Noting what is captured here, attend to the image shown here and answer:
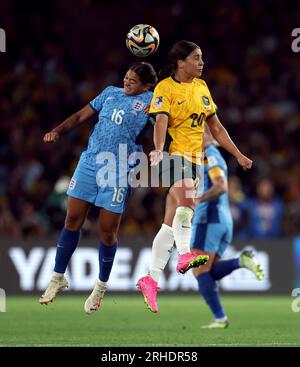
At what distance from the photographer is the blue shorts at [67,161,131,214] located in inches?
392

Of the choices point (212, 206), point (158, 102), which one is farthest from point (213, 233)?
point (158, 102)

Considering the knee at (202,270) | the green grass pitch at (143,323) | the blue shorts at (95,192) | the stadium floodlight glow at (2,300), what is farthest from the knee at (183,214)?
the stadium floodlight glow at (2,300)

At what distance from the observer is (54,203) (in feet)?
57.7

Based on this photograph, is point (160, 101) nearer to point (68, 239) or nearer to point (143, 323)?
point (68, 239)

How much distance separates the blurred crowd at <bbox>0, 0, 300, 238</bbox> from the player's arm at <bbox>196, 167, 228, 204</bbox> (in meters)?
5.05

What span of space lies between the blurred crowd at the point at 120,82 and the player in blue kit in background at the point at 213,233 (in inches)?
189

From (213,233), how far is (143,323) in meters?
1.36

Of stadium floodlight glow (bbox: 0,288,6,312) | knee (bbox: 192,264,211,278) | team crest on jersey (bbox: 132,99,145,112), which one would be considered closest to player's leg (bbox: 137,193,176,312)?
team crest on jersey (bbox: 132,99,145,112)

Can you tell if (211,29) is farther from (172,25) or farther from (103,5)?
(103,5)

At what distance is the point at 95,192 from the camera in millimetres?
10039

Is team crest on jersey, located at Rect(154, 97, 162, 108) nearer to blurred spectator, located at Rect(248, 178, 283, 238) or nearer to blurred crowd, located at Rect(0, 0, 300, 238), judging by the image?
blurred crowd, located at Rect(0, 0, 300, 238)

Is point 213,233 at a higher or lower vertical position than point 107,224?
lower
